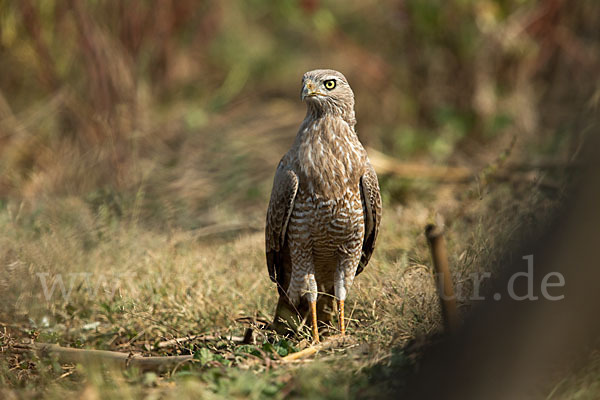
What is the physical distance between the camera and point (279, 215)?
3.15 meters

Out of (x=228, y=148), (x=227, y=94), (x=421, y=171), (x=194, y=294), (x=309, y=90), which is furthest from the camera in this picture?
(x=227, y=94)

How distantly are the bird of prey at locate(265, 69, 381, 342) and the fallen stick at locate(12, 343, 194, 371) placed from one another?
1.89 ft

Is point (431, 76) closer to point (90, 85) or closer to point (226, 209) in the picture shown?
point (226, 209)

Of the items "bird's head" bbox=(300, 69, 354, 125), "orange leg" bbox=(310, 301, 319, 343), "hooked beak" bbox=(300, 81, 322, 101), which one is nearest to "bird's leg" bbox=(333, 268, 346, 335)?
"orange leg" bbox=(310, 301, 319, 343)

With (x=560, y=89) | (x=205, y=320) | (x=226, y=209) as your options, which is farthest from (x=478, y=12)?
(x=205, y=320)

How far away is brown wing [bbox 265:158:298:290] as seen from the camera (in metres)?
3.06

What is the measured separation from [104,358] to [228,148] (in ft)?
12.3

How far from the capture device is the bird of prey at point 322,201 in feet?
9.93

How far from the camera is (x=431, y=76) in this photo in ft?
24.2

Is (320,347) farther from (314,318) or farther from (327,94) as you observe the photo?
(327,94)

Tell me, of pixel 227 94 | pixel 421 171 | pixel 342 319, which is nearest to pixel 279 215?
pixel 342 319

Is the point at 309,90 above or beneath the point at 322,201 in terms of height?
above

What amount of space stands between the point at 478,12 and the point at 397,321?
16.6 ft

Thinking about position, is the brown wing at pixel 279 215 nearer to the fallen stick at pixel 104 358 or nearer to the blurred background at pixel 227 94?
the fallen stick at pixel 104 358
